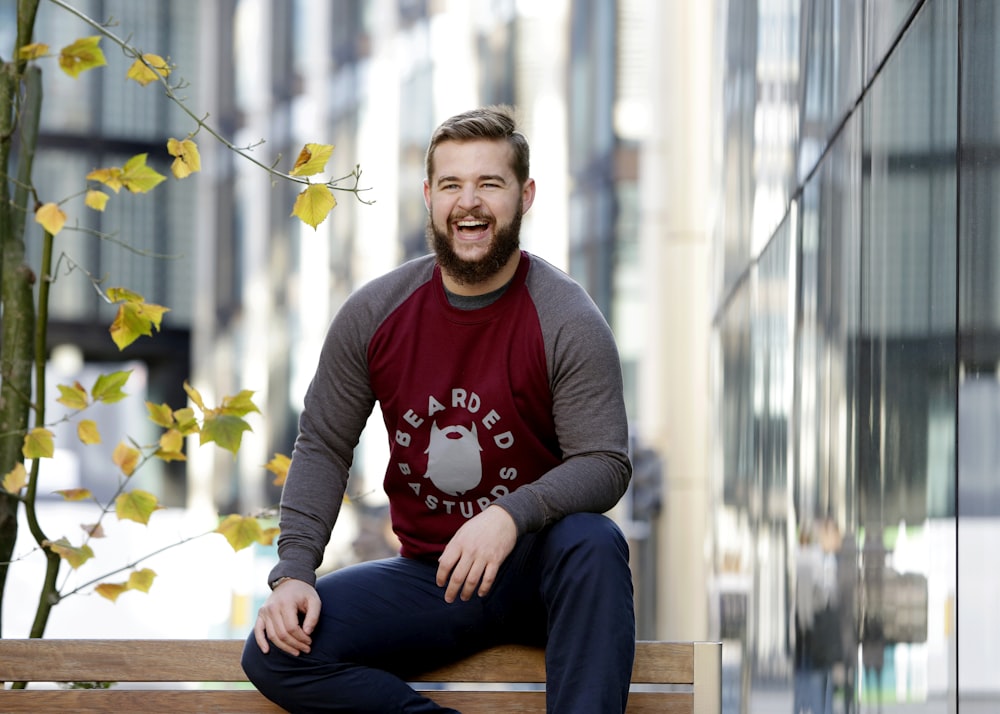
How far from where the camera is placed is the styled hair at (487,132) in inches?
121

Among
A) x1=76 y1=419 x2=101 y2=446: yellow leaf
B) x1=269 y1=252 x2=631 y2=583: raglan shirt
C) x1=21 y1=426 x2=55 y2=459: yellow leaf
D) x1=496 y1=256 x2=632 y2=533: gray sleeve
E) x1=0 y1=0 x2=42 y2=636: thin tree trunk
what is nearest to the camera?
x1=496 y1=256 x2=632 y2=533: gray sleeve

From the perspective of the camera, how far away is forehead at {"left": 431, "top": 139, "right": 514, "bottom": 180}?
307 centimetres

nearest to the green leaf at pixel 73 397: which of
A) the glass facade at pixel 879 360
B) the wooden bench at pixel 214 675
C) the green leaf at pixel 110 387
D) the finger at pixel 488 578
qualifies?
the green leaf at pixel 110 387

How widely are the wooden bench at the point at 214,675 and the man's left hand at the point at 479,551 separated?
32cm

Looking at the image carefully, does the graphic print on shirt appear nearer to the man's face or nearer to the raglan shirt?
the raglan shirt

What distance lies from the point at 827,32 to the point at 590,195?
12.8m

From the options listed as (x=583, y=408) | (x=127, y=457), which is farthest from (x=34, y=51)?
(x=583, y=408)

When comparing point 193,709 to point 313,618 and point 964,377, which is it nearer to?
point 313,618

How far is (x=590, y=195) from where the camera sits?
17.1 meters

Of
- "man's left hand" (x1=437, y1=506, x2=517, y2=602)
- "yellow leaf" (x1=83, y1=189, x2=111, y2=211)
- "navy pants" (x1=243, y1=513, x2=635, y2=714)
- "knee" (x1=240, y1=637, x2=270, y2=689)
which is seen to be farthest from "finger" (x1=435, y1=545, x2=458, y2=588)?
"yellow leaf" (x1=83, y1=189, x2=111, y2=211)

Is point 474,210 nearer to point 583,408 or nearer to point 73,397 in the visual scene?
point 583,408

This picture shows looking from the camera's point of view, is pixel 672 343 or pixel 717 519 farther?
pixel 672 343

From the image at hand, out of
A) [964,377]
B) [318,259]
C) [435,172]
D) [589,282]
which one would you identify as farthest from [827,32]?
[318,259]

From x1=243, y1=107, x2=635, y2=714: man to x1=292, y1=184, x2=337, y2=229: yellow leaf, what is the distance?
0.30 metres
